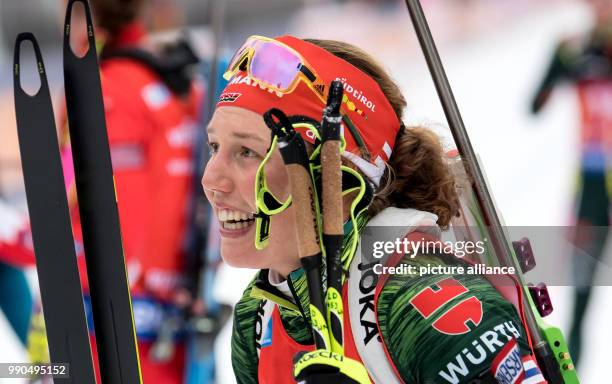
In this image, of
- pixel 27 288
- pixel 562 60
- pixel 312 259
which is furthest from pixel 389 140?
pixel 562 60

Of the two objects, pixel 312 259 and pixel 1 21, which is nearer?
pixel 312 259

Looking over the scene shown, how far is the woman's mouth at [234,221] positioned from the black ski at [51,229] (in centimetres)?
20

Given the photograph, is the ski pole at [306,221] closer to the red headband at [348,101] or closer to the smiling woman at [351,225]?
the smiling woman at [351,225]

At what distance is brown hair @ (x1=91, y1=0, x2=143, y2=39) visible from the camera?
7.27 ft

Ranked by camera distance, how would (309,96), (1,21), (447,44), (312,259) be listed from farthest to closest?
(447,44)
(1,21)
(309,96)
(312,259)

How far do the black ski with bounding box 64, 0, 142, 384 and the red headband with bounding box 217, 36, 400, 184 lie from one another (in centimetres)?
17

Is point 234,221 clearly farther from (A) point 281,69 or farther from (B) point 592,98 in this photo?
(B) point 592,98

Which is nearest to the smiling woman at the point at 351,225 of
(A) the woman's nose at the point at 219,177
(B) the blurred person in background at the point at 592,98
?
(A) the woman's nose at the point at 219,177

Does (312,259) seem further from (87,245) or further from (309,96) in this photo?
(87,245)

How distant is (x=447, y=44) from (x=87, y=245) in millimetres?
2129

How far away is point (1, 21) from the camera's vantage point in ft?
5.72

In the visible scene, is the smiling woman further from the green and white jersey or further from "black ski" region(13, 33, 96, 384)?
"black ski" region(13, 33, 96, 384)

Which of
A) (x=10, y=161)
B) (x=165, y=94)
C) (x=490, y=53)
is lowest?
(x=10, y=161)

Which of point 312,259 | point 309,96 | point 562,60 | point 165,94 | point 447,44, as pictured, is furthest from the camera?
Result: point 447,44
